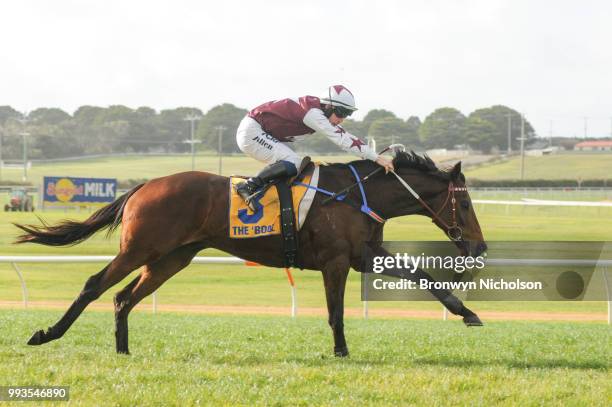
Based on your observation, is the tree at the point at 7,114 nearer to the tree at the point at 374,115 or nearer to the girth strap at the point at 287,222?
the tree at the point at 374,115

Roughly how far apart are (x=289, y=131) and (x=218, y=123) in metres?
133

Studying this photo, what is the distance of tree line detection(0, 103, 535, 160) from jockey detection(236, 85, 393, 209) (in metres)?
112

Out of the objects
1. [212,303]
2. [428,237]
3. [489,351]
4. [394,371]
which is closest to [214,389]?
[394,371]

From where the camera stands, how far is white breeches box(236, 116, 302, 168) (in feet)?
24.2

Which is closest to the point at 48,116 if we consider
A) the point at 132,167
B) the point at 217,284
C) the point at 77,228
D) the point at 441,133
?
the point at 132,167

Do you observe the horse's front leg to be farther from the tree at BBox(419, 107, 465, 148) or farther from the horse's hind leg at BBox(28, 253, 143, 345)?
the tree at BBox(419, 107, 465, 148)

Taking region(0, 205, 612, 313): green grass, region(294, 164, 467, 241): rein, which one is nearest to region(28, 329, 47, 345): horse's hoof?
region(294, 164, 467, 241): rein

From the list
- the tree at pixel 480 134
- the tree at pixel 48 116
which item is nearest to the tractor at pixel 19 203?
the tree at pixel 480 134

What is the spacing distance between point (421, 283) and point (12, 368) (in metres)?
3.26

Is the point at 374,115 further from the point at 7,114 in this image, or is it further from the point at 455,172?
the point at 455,172

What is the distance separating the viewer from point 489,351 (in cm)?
750

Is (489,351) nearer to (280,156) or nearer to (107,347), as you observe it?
(280,156)

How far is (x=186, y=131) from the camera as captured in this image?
144m

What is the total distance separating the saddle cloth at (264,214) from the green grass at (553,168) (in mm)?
85610
